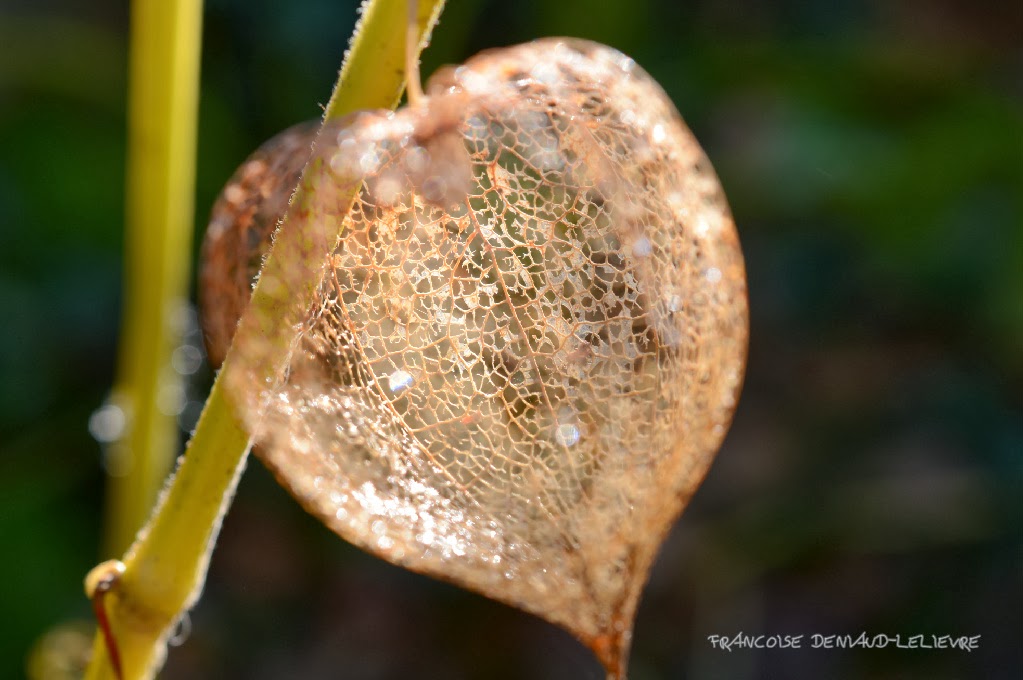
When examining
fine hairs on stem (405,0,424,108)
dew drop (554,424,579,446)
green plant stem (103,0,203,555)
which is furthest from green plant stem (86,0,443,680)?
green plant stem (103,0,203,555)

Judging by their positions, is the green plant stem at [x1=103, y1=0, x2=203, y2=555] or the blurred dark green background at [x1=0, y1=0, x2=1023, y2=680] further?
the blurred dark green background at [x1=0, y1=0, x2=1023, y2=680]

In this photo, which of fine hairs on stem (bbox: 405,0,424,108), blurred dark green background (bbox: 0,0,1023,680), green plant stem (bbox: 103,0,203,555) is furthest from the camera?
blurred dark green background (bbox: 0,0,1023,680)

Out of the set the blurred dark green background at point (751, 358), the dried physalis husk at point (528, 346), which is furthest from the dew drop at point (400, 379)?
the blurred dark green background at point (751, 358)

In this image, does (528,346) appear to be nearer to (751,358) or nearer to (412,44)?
(412,44)

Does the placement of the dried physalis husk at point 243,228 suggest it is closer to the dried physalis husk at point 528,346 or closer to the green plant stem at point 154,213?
the dried physalis husk at point 528,346

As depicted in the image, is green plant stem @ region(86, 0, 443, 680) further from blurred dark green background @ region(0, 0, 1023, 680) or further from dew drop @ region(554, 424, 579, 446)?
blurred dark green background @ region(0, 0, 1023, 680)

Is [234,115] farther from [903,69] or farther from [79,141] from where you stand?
[903,69]
